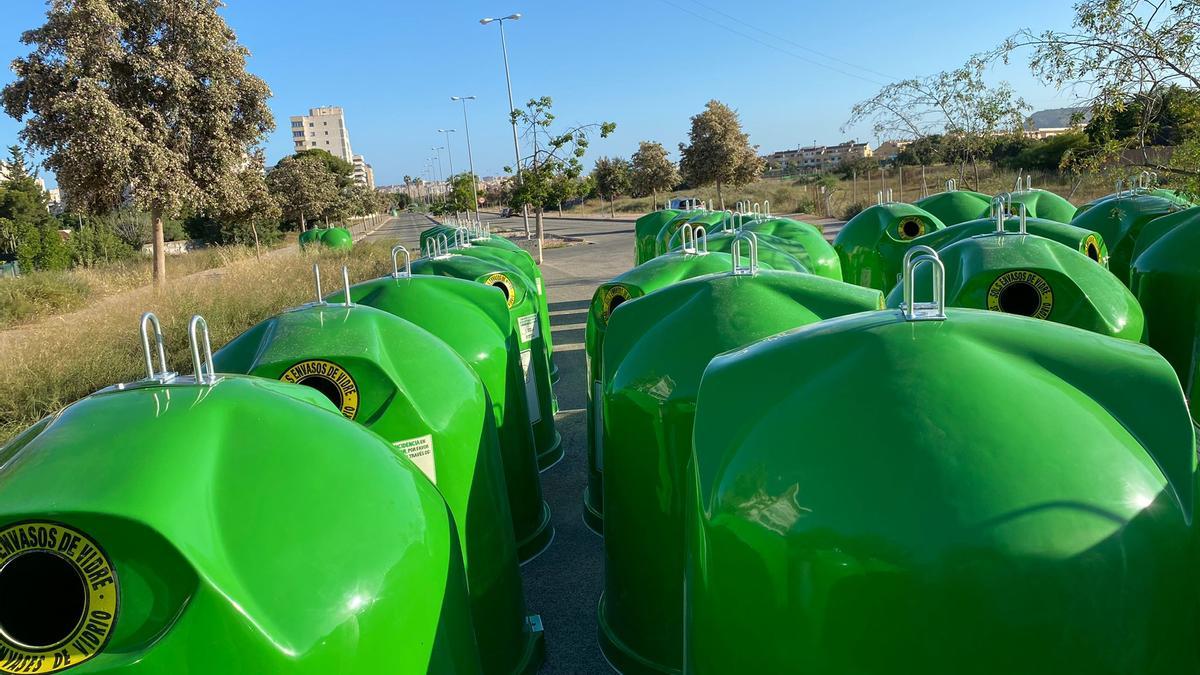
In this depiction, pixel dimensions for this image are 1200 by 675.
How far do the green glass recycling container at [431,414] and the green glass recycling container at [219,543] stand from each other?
732 mm

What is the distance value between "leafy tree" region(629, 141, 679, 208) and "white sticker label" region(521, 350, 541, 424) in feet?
144

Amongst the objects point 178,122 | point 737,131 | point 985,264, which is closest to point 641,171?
point 737,131

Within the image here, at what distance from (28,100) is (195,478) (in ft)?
52.6

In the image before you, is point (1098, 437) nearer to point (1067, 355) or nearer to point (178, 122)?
point (1067, 355)

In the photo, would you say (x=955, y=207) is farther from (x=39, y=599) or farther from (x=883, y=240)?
(x=39, y=599)

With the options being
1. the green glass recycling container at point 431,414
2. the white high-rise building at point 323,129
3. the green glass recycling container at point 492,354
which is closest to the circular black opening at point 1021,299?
the green glass recycling container at point 492,354

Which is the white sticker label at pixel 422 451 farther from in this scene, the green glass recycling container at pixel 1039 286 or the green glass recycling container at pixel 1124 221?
the green glass recycling container at pixel 1124 221

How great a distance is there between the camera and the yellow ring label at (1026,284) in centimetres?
426

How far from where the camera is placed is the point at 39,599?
208 centimetres

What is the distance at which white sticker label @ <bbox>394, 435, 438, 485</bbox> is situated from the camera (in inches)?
126

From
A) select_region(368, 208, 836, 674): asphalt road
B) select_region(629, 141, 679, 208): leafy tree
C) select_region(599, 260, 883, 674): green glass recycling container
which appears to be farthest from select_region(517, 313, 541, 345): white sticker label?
select_region(629, 141, 679, 208): leafy tree

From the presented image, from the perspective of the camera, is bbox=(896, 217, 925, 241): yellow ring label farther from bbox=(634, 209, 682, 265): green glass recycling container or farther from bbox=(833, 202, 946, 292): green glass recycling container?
bbox=(634, 209, 682, 265): green glass recycling container

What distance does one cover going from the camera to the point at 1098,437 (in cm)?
184

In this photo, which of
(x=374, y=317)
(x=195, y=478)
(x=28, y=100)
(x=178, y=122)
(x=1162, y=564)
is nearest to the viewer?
(x=1162, y=564)
